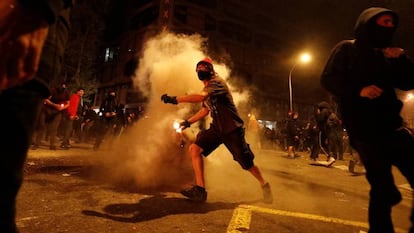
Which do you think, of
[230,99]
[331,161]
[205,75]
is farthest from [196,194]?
[331,161]

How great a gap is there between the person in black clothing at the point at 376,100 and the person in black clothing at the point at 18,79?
2357mm

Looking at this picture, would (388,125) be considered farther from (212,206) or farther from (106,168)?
(106,168)

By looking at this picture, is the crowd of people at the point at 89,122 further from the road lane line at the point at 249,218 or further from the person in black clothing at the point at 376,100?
the person in black clothing at the point at 376,100

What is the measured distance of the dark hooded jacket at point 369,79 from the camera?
2.42m

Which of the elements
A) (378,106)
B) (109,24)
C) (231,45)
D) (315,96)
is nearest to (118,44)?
(109,24)

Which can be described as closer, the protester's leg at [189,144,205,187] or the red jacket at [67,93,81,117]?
the protester's leg at [189,144,205,187]

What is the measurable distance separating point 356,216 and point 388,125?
82.4 inches

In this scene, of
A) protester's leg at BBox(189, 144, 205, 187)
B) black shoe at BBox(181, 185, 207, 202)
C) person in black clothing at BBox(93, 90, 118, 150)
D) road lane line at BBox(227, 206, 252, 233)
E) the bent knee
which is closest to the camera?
road lane line at BBox(227, 206, 252, 233)

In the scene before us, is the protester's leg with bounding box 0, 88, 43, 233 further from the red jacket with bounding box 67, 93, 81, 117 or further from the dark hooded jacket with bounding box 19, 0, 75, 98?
the red jacket with bounding box 67, 93, 81, 117

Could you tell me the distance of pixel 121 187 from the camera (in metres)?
4.54

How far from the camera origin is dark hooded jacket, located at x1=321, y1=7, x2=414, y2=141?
2418mm

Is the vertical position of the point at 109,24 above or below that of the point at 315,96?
above

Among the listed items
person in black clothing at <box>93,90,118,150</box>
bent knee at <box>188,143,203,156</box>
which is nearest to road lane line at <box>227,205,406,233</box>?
bent knee at <box>188,143,203,156</box>

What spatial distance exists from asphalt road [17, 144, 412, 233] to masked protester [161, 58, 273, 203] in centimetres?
25
